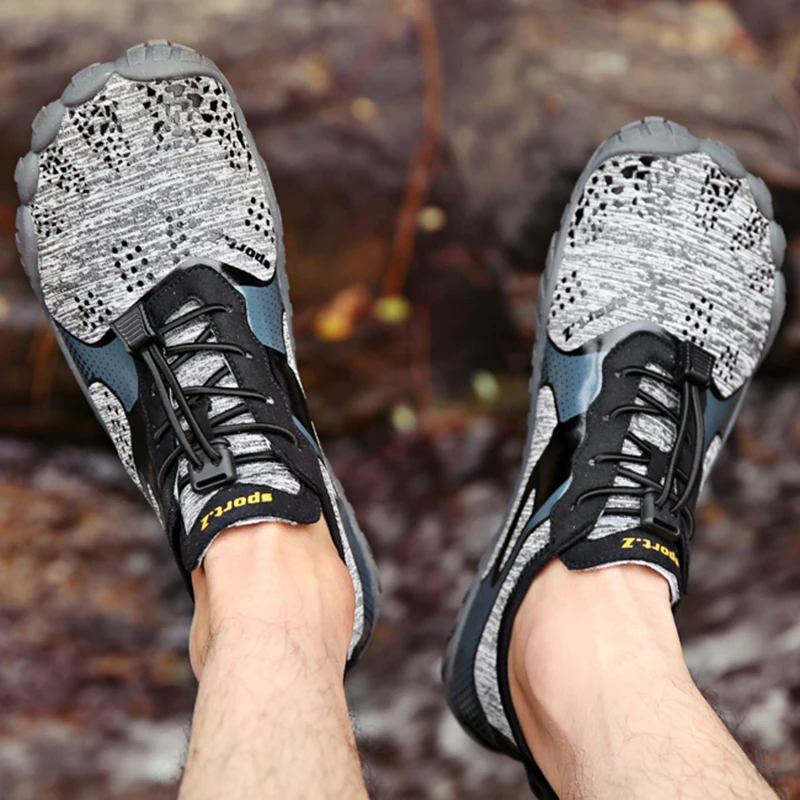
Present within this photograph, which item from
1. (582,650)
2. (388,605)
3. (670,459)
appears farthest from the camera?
(388,605)

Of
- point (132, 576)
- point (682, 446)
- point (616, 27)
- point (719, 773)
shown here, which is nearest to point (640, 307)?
point (682, 446)

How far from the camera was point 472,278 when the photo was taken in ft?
5.24

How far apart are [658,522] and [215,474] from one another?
63 cm

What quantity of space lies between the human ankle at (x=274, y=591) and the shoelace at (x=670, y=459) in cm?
39

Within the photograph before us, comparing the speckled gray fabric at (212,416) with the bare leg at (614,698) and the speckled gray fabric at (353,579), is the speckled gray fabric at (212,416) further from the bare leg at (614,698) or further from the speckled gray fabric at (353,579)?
the bare leg at (614,698)

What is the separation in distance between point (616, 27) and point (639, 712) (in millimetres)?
1303

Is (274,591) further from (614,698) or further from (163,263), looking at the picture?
(163,263)

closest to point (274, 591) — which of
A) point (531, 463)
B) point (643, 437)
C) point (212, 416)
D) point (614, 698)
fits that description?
point (212, 416)

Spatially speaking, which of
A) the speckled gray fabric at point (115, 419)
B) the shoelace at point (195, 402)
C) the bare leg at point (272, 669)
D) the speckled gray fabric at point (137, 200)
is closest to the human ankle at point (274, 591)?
the bare leg at point (272, 669)

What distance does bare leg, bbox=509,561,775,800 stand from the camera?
0.84 metres

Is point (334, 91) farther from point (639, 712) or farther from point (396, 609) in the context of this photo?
point (639, 712)

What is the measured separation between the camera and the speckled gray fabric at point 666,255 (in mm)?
1339

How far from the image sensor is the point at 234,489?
3.46 feet

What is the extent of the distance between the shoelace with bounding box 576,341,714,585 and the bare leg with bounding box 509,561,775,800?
94mm
